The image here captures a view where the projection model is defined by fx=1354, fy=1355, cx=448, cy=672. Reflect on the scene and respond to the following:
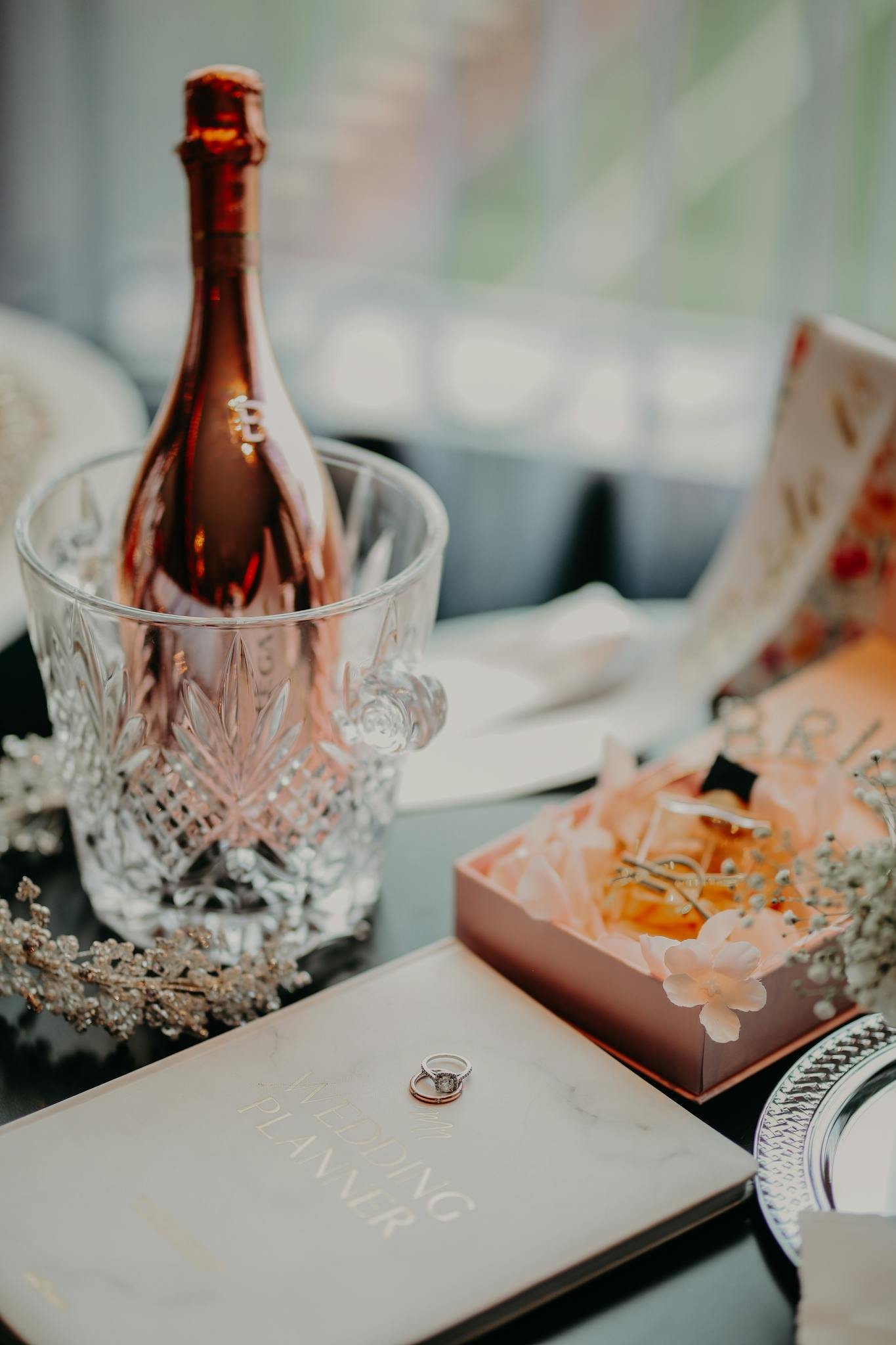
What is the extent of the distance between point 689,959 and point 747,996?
22 millimetres

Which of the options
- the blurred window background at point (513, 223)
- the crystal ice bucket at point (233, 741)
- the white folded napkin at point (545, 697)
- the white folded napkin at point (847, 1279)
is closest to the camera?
the white folded napkin at point (847, 1279)

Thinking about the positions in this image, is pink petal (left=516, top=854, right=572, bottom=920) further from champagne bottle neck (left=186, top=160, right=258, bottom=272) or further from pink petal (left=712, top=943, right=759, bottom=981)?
champagne bottle neck (left=186, top=160, right=258, bottom=272)

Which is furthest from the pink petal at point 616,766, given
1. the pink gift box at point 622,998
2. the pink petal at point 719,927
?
the pink petal at point 719,927

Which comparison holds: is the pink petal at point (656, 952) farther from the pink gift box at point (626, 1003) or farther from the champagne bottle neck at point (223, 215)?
the champagne bottle neck at point (223, 215)

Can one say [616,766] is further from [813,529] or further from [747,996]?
[813,529]

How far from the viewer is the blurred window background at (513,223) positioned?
126cm

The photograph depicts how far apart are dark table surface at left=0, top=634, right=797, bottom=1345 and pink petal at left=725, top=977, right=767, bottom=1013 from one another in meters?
0.05

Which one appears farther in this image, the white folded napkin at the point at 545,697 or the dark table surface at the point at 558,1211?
the white folded napkin at the point at 545,697

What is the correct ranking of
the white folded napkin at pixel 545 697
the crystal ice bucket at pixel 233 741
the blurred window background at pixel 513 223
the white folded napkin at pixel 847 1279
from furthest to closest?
the blurred window background at pixel 513 223 → the white folded napkin at pixel 545 697 → the crystal ice bucket at pixel 233 741 → the white folded napkin at pixel 847 1279

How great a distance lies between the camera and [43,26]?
1.50 m

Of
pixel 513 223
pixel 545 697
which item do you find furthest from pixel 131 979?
pixel 513 223

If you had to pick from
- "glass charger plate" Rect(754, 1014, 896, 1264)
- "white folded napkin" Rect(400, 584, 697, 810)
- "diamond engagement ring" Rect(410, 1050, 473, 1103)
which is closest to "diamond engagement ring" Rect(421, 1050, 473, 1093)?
"diamond engagement ring" Rect(410, 1050, 473, 1103)

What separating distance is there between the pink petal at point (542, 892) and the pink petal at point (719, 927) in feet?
0.19

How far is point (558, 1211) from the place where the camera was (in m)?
0.41
